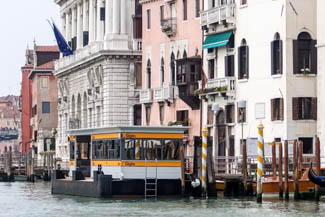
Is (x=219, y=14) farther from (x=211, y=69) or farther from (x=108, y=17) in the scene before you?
(x=108, y=17)

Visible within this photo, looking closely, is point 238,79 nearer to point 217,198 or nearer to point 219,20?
point 219,20

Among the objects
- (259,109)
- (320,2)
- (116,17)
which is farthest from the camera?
(116,17)

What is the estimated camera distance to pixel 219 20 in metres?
56.6

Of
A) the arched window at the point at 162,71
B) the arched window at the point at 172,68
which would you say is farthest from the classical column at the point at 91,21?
the arched window at the point at 172,68

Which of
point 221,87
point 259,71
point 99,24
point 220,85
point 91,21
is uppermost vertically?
point 91,21

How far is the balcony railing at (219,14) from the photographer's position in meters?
56.0

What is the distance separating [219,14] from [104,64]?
1725 centimetres

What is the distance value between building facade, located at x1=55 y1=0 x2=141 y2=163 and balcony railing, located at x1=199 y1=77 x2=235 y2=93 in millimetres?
14367

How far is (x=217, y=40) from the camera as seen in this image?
2255 inches

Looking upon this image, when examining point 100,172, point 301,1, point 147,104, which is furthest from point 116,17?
Result: point 100,172

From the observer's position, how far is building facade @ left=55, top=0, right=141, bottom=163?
237 feet

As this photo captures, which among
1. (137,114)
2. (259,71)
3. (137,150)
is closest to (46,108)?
(137,114)

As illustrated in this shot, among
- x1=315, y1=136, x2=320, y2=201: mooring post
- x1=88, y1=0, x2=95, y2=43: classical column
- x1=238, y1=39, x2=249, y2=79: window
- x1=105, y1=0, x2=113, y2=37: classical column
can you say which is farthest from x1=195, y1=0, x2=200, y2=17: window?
x1=315, y1=136, x2=320, y2=201: mooring post

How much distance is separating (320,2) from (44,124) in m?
51.7
